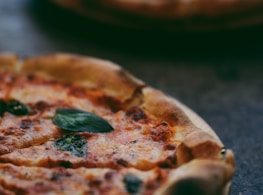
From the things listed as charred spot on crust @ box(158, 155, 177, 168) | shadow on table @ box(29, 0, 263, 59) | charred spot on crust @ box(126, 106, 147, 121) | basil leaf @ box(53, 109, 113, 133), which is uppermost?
shadow on table @ box(29, 0, 263, 59)

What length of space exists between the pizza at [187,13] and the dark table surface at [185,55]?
6cm

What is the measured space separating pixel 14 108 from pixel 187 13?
1.56 metres

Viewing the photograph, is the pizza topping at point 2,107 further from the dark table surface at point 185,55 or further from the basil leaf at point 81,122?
the dark table surface at point 185,55

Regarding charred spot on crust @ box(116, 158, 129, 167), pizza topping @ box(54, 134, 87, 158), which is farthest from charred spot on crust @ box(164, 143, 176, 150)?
pizza topping @ box(54, 134, 87, 158)

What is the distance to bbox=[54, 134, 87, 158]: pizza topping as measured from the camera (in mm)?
2428

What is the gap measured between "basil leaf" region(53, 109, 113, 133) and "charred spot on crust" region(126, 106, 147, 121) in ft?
0.45

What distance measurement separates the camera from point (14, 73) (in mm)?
3113

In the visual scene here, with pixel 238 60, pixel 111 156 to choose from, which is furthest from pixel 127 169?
pixel 238 60

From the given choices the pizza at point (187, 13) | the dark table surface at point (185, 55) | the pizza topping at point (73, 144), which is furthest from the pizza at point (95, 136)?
the pizza at point (187, 13)

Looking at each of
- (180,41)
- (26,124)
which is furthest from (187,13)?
(26,124)

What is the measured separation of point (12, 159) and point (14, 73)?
829mm

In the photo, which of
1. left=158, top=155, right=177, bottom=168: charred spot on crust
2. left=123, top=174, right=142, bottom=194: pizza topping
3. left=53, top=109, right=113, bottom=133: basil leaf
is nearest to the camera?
left=123, top=174, right=142, bottom=194: pizza topping

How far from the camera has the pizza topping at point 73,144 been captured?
7.97 feet

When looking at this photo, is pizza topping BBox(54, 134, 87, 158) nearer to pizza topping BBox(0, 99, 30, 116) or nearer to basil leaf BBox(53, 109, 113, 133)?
basil leaf BBox(53, 109, 113, 133)
